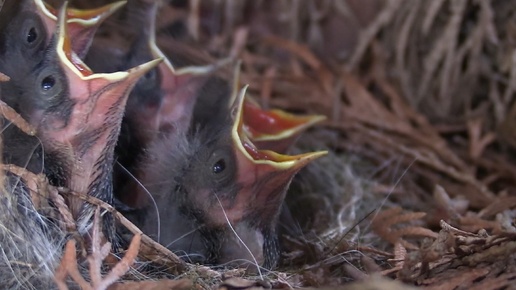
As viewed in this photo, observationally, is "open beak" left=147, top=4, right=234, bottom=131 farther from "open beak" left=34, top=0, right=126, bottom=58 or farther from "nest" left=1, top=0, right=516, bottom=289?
"nest" left=1, top=0, right=516, bottom=289

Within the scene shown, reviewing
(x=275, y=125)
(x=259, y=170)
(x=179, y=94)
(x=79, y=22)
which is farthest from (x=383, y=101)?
(x=79, y=22)

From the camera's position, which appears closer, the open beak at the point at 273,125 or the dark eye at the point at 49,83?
the dark eye at the point at 49,83

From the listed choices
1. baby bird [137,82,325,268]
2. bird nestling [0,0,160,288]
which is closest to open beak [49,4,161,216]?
bird nestling [0,0,160,288]

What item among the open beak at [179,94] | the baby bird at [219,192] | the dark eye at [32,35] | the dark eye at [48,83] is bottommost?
the baby bird at [219,192]

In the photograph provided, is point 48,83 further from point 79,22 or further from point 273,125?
point 273,125

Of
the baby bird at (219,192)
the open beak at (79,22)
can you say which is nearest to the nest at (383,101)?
the baby bird at (219,192)

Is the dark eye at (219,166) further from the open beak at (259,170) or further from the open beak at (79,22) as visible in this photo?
the open beak at (79,22)

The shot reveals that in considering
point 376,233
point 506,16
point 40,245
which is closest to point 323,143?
point 376,233
